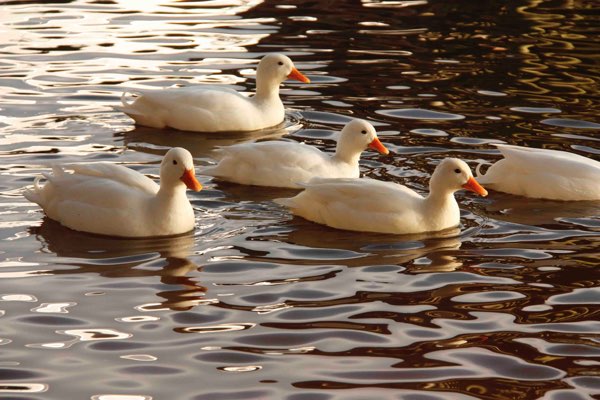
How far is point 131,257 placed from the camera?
9.34 meters

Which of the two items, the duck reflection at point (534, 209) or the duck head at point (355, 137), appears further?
the duck head at point (355, 137)

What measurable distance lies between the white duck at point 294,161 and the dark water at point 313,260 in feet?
0.50

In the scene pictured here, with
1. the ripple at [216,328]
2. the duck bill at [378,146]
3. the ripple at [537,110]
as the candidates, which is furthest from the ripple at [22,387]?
the ripple at [537,110]

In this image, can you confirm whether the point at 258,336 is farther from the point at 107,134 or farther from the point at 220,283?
the point at 107,134

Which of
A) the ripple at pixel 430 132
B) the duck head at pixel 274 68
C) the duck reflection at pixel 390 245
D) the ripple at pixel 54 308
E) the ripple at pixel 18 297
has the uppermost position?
the duck head at pixel 274 68

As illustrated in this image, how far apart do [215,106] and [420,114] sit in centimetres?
222

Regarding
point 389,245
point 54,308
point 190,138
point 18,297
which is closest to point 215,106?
point 190,138

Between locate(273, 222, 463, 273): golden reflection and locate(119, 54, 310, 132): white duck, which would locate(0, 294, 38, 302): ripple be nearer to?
locate(273, 222, 463, 273): golden reflection

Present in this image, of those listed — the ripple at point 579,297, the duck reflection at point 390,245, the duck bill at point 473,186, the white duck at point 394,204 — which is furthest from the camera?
the duck bill at point 473,186

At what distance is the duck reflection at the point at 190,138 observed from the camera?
12.7 metres

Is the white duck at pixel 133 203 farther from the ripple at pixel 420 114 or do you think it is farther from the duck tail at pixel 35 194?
the ripple at pixel 420 114

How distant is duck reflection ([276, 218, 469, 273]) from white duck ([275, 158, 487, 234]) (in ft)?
0.24

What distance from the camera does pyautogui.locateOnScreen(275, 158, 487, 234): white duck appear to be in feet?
32.4

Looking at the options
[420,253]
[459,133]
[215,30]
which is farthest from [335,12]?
[420,253]
